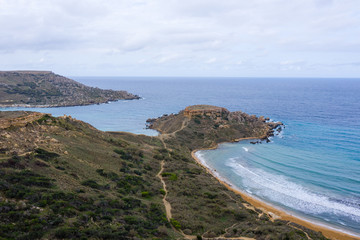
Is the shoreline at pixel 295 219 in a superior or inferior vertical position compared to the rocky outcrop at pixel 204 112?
inferior

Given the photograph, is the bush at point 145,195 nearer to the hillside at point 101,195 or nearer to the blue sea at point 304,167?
the hillside at point 101,195

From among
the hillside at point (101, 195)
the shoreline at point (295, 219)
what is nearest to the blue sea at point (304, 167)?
the shoreline at point (295, 219)

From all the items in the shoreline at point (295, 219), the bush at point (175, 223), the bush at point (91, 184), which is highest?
the bush at point (91, 184)

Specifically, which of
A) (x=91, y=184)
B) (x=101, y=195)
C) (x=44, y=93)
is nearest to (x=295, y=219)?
(x=101, y=195)

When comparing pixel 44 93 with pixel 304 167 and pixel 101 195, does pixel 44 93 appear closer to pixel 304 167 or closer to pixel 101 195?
pixel 101 195

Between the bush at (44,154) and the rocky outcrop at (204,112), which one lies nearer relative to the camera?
the bush at (44,154)

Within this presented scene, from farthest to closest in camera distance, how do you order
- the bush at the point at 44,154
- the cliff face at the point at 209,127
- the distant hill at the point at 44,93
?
the distant hill at the point at 44,93 < the cliff face at the point at 209,127 < the bush at the point at 44,154

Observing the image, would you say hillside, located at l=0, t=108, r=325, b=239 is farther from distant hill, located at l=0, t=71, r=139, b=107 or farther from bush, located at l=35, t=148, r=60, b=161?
distant hill, located at l=0, t=71, r=139, b=107

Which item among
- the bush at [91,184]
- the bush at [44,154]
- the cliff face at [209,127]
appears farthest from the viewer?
the cliff face at [209,127]

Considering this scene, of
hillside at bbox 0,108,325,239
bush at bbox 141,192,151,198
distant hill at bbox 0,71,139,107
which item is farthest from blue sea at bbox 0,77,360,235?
distant hill at bbox 0,71,139,107
